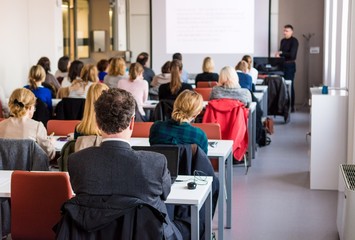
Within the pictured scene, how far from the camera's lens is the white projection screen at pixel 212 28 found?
531 inches

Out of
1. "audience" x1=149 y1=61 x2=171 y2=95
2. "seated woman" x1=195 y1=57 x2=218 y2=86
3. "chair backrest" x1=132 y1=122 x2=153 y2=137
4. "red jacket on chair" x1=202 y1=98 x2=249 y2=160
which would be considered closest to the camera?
"chair backrest" x1=132 y1=122 x2=153 y2=137

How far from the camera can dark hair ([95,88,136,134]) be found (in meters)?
3.01

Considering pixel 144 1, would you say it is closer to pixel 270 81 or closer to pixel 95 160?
pixel 270 81

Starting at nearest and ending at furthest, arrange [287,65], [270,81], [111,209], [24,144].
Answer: [111,209] → [24,144] → [270,81] → [287,65]

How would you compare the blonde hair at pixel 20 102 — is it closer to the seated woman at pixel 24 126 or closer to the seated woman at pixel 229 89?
the seated woman at pixel 24 126

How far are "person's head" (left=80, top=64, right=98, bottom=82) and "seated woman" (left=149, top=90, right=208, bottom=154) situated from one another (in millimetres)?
3494

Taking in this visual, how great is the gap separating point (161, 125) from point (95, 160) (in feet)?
5.78

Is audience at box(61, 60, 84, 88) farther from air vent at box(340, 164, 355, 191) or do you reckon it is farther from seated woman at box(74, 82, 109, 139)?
air vent at box(340, 164, 355, 191)

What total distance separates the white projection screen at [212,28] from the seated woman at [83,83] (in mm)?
5835

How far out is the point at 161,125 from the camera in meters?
4.71

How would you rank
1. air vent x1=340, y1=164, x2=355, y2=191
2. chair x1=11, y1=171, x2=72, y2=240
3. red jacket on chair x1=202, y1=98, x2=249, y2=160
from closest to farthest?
A: chair x1=11, y1=171, x2=72, y2=240 < air vent x1=340, y1=164, x2=355, y2=191 < red jacket on chair x1=202, y1=98, x2=249, y2=160

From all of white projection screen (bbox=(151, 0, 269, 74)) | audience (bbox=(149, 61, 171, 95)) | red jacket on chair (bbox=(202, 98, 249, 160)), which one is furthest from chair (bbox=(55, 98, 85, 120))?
white projection screen (bbox=(151, 0, 269, 74))

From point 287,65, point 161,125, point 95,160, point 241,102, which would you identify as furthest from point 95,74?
point 287,65

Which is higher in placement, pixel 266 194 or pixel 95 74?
pixel 95 74
